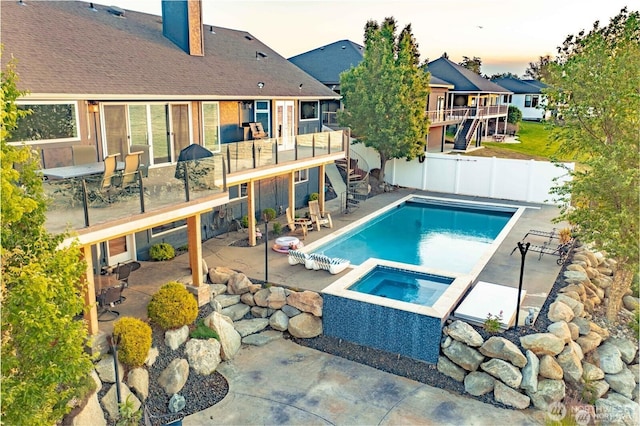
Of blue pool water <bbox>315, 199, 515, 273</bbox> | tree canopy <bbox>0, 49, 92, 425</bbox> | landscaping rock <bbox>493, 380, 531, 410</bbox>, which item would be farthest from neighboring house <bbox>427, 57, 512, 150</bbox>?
tree canopy <bbox>0, 49, 92, 425</bbox>

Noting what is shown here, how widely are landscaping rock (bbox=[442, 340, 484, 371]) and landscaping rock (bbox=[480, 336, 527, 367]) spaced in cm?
21

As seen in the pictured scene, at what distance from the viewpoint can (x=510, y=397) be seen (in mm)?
10906

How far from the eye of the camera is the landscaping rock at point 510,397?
35.5ft

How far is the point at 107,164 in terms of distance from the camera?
1119 cm

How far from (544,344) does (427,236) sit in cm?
1072

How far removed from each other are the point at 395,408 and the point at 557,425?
334 cm

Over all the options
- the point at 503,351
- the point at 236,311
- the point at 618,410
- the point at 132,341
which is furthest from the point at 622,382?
the point at 132,341

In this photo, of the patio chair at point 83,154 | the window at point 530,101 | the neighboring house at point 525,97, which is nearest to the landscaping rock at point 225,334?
the patio chair at point 83,154

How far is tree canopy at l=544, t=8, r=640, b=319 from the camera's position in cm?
1212

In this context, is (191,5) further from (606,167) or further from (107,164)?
(606,167)

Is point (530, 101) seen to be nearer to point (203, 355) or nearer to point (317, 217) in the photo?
point (317, 217)

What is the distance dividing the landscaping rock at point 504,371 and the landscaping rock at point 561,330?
157 cm

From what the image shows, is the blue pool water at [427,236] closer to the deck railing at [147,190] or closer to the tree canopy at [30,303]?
the deck railing at [147,190]

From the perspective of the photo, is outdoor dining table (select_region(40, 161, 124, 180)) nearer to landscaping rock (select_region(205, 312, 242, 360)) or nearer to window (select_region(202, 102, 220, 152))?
landscaping rock (select_region(205, 312, 242, 360))
